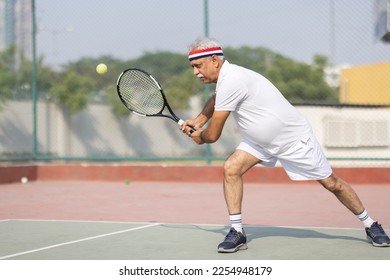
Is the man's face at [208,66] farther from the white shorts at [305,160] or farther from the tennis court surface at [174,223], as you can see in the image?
the tennis court surface at [174,223]

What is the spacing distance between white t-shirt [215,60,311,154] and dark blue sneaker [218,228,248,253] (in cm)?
65

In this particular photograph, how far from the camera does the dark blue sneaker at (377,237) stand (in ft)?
17.6

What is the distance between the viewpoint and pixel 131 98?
21.0 ft

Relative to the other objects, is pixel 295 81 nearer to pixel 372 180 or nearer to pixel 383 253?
pixel 372 180

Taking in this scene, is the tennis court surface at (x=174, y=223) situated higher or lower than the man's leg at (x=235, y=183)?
lower

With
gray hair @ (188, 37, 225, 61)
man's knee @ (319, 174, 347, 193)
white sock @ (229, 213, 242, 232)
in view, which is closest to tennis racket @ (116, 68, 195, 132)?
gray hair @ (188, 37, 225, 61)

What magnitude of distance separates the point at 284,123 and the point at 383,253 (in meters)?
1.13

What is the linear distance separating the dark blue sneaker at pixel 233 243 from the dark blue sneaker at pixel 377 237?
922mm

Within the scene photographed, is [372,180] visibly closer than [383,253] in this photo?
No

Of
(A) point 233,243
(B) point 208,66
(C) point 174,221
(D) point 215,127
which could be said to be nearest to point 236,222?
(A) point 233,243

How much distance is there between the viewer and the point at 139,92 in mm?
6395

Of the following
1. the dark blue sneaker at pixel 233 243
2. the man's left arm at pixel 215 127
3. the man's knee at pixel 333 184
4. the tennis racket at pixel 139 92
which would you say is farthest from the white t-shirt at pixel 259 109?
the tennis racket at pixel 139 92
